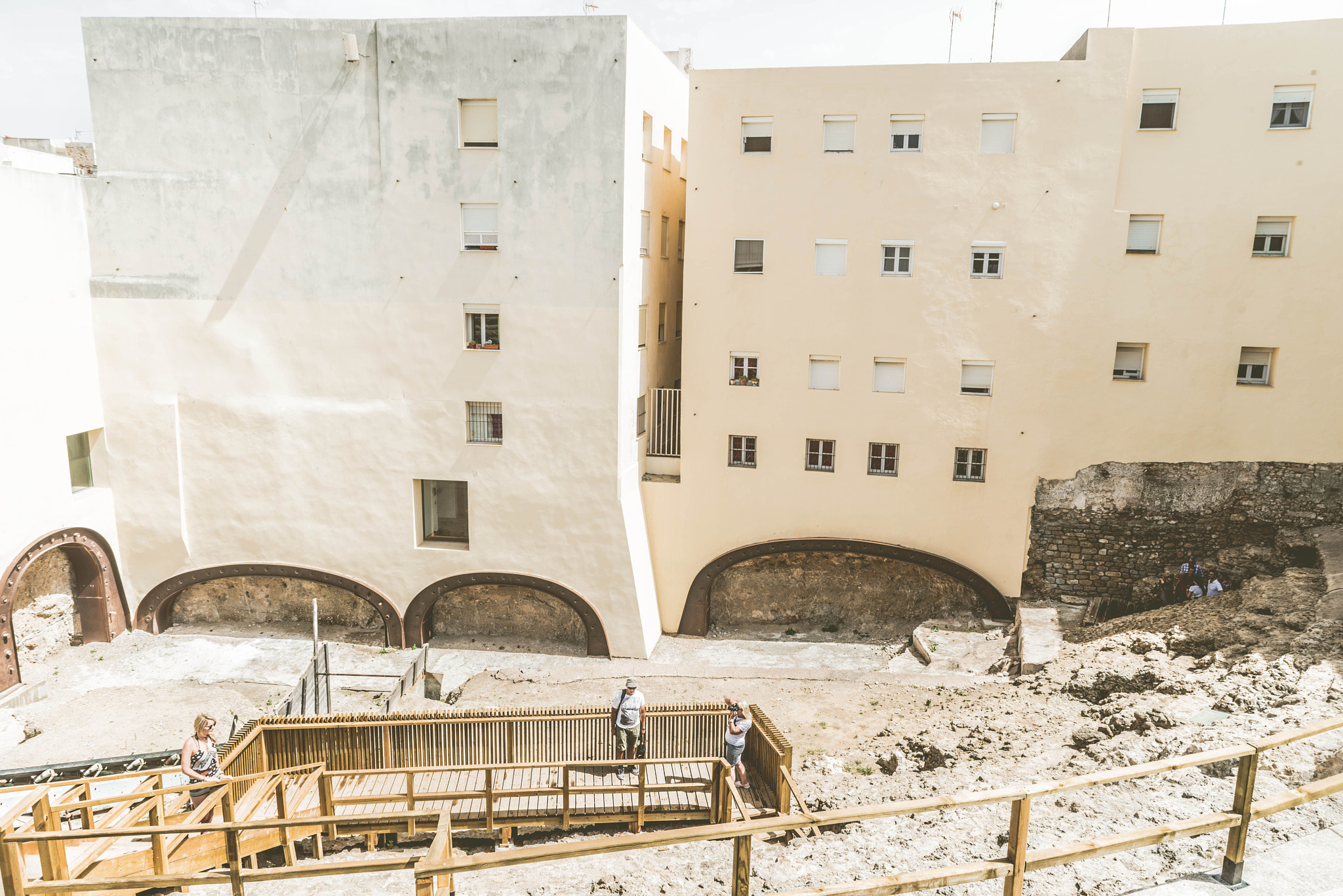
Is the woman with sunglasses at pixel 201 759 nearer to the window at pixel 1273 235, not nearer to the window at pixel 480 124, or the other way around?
the window at pixel 480 124

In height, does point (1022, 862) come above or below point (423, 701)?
above

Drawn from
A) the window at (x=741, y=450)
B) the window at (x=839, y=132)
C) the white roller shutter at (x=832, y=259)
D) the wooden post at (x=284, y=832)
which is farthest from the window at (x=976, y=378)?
the wooden post at (x=284, y=832)

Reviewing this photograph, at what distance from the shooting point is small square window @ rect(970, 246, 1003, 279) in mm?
20891

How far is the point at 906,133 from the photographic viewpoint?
2081 cm

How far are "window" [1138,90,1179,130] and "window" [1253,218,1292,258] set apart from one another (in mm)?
3124

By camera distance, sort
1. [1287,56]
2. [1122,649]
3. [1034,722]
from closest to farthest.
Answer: [1034,722] → [1122,649] → [1287,56]

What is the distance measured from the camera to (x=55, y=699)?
1970cm

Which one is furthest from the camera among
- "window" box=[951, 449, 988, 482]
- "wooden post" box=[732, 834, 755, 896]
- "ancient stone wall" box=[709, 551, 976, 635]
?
"ancient stone wall" box=[709, 551, 976, 635]

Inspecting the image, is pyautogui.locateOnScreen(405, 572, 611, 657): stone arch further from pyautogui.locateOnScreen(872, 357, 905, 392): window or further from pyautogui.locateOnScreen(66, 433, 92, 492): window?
pyautogui.locateOnScreen(872, 357, 905, 392): window

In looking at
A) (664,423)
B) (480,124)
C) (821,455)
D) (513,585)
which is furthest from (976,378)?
(480,124)

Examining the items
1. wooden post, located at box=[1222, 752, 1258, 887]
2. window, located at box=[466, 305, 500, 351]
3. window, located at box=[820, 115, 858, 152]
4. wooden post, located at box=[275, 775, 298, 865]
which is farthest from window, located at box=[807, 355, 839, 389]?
wooden post, located at box=[1222, 752, 1258, 887]

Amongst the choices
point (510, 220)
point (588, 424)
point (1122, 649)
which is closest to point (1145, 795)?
point (1122, 649)

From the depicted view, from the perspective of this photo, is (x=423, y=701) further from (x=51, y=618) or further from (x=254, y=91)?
(x=254, y=91)

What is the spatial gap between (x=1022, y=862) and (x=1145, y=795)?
4.38 m
